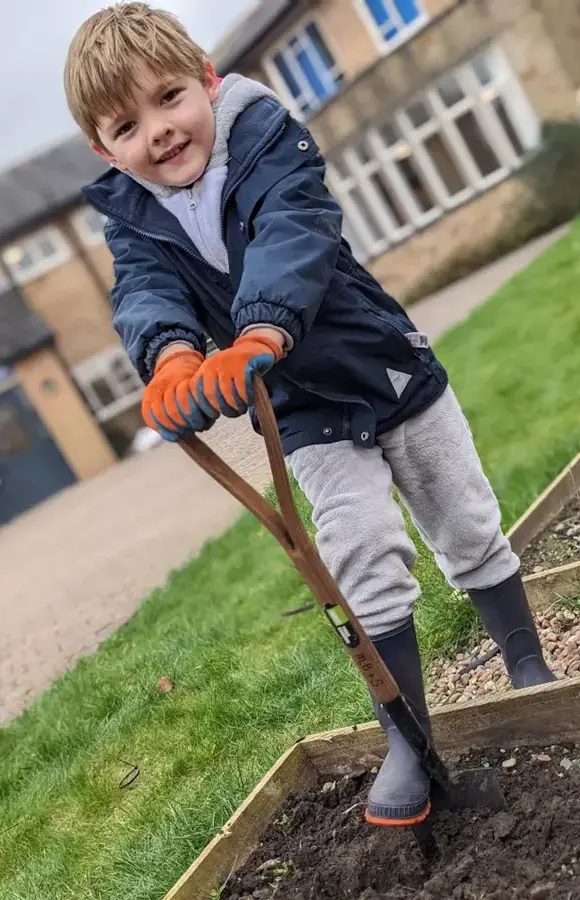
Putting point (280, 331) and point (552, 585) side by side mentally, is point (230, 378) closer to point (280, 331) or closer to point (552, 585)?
point (280, 331)

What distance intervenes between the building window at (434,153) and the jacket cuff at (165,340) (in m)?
17.2

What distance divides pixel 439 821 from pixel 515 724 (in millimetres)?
286

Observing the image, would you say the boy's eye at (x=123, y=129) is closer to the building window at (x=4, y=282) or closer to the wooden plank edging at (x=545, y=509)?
the wooden plank edging at (x=545, y=509)

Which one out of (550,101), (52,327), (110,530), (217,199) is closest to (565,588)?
(217,199)

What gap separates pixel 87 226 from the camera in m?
22.5

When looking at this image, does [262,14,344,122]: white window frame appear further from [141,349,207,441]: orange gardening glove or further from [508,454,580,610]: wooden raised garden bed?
[141,349,207,441]: orange gardening glove

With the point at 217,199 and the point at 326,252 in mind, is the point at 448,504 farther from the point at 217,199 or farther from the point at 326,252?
the point at 217,199

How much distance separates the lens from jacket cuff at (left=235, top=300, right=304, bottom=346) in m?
1.88

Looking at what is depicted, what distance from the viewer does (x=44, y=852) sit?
3395mm

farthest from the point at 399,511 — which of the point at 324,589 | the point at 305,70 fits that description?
the point at 305,70

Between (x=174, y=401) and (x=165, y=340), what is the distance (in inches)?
12.9

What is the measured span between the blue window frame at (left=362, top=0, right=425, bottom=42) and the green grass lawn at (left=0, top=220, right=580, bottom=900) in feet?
46.1

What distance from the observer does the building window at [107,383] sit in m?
22.3

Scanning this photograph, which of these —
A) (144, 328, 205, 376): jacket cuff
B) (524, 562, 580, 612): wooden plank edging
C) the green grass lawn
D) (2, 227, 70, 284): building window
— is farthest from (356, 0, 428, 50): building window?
(144, 328, 205, 376): jacket cuff
